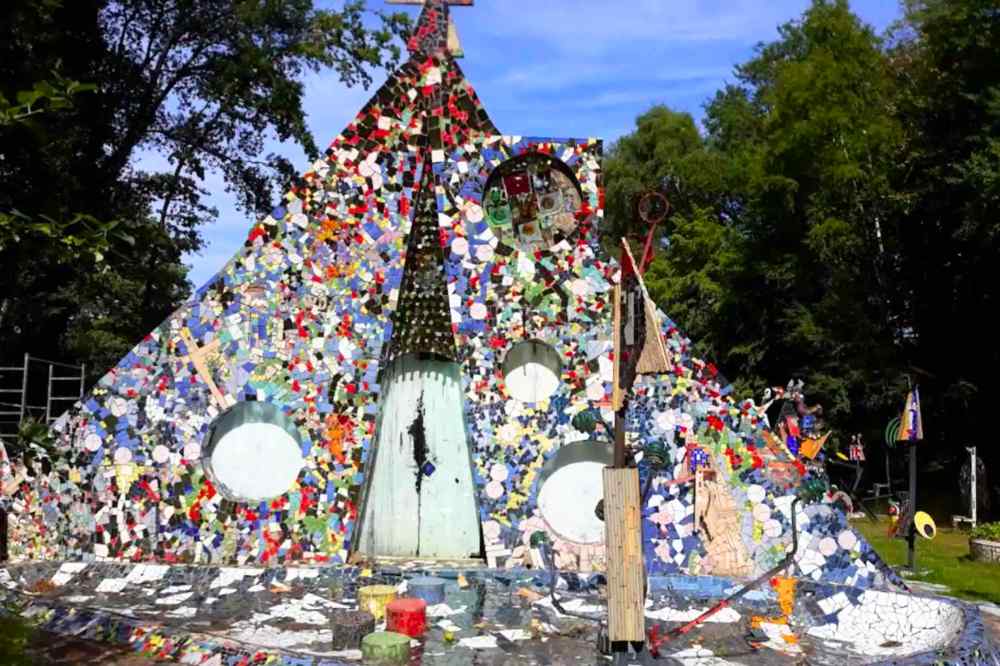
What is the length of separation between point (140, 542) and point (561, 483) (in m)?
3.94

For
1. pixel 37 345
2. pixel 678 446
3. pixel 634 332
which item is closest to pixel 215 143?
pixel 37 345

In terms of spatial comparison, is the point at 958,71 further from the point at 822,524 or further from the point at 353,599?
the point at 353,599

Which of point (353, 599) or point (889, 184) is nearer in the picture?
point (353, 599)

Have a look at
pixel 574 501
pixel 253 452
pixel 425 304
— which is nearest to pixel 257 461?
pixel 253 452

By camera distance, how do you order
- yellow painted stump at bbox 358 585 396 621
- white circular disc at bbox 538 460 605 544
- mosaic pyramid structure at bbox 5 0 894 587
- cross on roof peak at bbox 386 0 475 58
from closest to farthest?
yellow painted stump at bbox 358 585 396 621, mosaic pyramid structure at bbox 5 0 894 587, white circular disc at bbox 538 460 605 544, cross on roof peak at bbox 386 0 475 58

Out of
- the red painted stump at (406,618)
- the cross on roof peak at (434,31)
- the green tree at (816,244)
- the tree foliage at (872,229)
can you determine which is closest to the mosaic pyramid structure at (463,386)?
the cross on roof peak at (434,31)

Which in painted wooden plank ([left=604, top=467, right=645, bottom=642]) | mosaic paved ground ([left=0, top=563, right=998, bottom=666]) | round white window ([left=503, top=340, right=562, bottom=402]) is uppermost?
round white window ([left=503, top=340, right=562, bottom=402])

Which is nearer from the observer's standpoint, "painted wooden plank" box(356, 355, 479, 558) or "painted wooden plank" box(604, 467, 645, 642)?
"painted wooden plank" box(604, 467, 645, 642)

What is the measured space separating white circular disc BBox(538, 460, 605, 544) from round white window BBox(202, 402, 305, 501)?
242 cm

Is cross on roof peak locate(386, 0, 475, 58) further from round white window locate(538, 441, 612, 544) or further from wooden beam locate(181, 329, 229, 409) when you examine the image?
round white window locate(538, 441, 612, 544)

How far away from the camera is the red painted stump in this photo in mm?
7191

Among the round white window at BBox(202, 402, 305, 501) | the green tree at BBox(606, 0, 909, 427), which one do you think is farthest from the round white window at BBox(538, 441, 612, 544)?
the green tree at BBox(606, 0, 909, 427)

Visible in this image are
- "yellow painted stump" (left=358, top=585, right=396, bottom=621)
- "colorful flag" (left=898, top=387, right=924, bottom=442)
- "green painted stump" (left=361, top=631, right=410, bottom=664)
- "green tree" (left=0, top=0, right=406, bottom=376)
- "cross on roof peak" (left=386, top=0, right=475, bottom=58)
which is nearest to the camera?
"green painted stump" (left=361, top=631, right=410, bottom=664)

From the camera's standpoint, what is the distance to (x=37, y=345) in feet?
75.8
